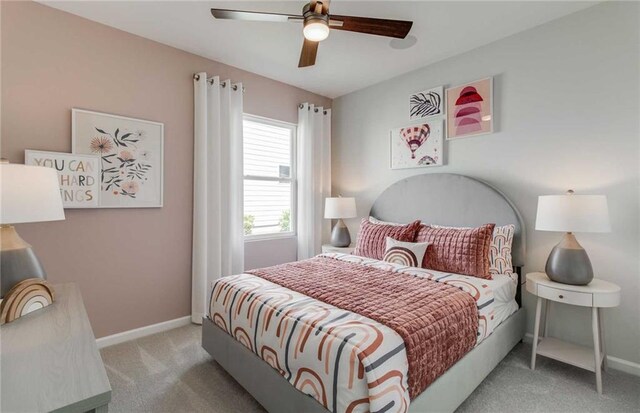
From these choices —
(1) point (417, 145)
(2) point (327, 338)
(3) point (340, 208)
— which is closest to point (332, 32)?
(1) point (417, 145)

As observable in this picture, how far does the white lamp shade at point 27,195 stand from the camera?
1321 millimetres

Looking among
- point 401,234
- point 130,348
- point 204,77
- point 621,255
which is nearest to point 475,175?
point 401,234

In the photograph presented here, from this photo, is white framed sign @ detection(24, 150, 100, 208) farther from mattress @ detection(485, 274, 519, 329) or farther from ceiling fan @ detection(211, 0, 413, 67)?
mattress @ detection(485, 274, 519, 329)

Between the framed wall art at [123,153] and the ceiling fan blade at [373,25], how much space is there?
1892 mm

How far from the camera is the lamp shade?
3.70 meters

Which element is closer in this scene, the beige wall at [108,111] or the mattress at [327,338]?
the mattress at [327,338]

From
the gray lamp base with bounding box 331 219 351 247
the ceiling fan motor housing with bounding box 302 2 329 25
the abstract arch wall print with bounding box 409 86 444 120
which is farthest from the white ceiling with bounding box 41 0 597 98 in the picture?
the gray lamp base with bounding box 331 219 351 247

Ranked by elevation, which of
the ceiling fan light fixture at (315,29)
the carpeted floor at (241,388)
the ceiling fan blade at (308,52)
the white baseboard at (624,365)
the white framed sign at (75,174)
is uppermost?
the ceiling fan blade at (308,52)

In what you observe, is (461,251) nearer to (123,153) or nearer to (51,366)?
(51,366)

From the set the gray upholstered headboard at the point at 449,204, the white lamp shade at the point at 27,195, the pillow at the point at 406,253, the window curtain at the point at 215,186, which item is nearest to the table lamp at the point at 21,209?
the white lamp shade at the point at 27,195

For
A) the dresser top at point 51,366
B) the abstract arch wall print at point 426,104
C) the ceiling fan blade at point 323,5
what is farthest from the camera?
the abstract arch wall print at point 426,104

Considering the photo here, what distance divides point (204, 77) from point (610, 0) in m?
3.38

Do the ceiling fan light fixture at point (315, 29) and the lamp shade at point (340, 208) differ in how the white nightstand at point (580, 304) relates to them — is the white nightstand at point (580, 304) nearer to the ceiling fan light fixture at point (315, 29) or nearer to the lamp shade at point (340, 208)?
the lamp shade at point (340, 208)

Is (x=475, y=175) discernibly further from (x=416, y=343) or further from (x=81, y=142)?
(x=81, y=142)
